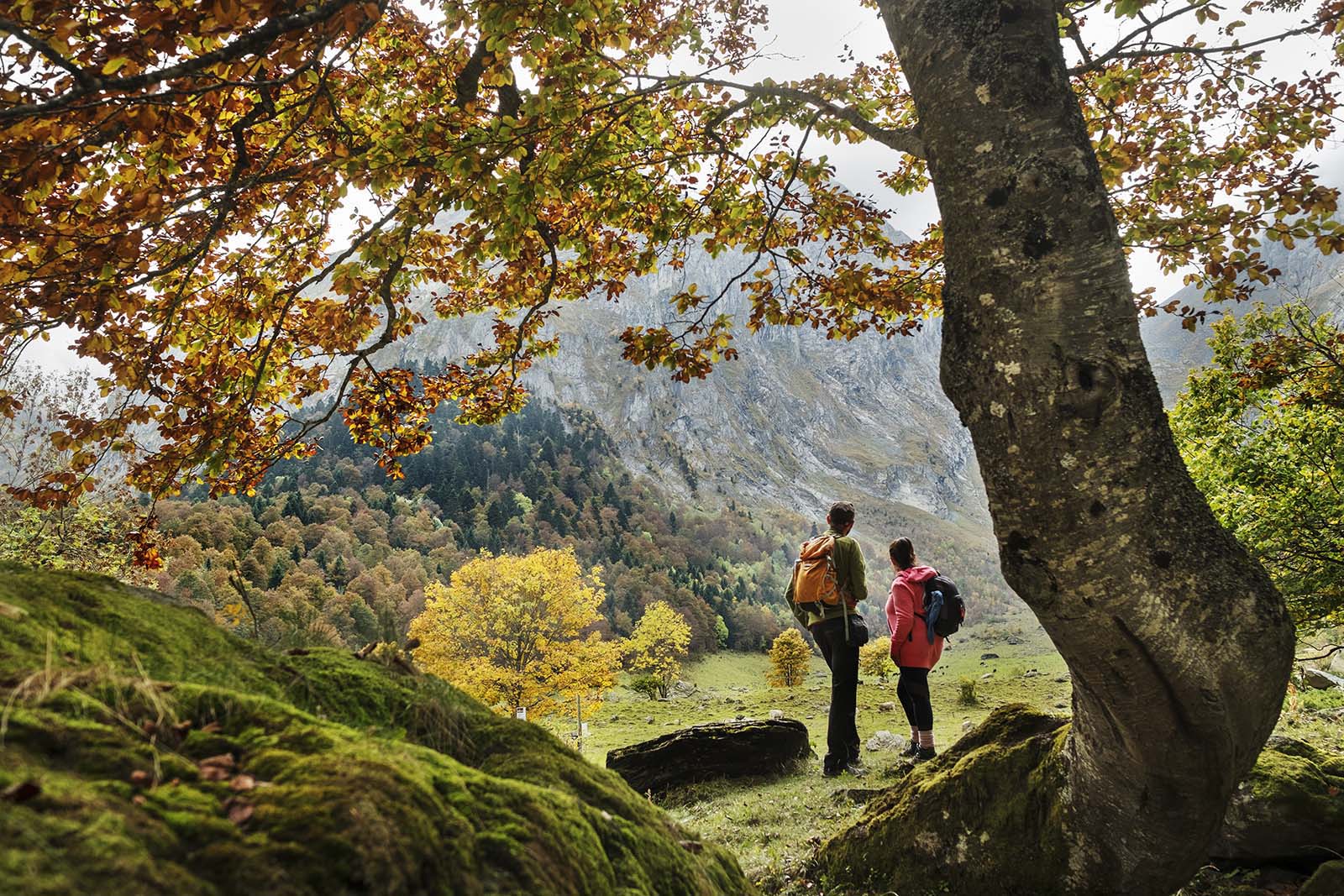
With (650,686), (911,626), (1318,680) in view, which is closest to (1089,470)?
(911,626)

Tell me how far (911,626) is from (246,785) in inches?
278

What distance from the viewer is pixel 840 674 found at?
A: 7602 millimetres

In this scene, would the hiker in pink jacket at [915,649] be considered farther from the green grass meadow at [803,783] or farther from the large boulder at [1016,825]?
the large boulder at [1016,825]

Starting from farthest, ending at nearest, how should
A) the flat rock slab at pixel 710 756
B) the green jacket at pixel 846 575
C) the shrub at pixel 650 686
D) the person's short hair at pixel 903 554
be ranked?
the shrub at pixel 650 686, the flat rock slab at pixel 710 756, the person's short hair at pixel 903 554, the green jacket at pixel 846 575

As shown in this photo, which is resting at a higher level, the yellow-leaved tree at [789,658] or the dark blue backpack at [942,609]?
the dark blue backpack at [942,609]

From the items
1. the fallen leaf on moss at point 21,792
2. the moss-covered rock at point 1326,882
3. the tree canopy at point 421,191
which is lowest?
the moss-covered rock at point 1326,882

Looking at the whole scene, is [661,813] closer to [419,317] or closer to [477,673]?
[419,317]

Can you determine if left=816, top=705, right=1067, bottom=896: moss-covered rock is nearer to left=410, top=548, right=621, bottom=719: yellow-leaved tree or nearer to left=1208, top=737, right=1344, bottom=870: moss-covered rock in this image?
left=1208, top=737, right=1344, bottom=870: moss-covered rock

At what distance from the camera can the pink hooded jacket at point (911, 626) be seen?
289 inches

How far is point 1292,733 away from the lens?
9.15 m

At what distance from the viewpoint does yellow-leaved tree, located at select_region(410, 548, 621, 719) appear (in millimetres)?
35875

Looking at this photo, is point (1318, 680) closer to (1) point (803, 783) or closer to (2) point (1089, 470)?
(1) point (803, 783)

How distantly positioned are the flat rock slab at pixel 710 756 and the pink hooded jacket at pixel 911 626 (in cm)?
260

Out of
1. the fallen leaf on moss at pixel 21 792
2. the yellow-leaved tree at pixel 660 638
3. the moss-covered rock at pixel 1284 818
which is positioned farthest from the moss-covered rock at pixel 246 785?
the yellow-leaved tree at pixel 660 638
